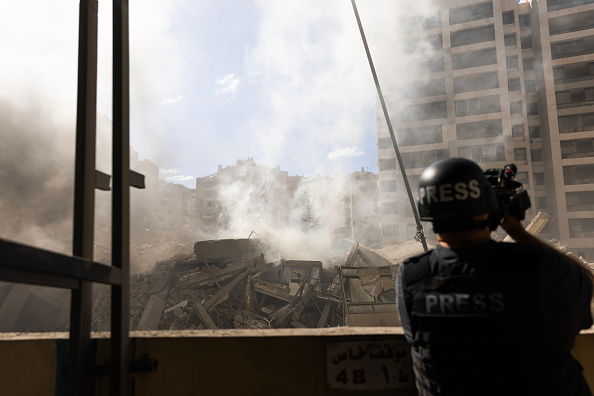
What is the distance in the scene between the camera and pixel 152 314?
1124 cm

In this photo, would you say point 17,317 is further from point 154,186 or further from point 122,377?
point 154,186

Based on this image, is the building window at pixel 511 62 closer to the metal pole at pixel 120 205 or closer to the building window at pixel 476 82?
the building window at pixel 476 82

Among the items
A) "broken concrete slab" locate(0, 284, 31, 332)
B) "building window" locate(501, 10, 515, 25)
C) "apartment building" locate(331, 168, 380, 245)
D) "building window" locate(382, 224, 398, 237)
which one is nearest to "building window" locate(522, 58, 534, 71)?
"building window" locate(501, 10, 515, 25)

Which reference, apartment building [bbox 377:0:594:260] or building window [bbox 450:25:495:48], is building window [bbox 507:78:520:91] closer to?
apartment building [bbox 377:0:594:260]

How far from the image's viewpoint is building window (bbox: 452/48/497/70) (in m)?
28.9

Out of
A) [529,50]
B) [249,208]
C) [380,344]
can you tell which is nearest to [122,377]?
[380,344]

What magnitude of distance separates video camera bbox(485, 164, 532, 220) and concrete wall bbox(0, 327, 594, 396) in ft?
2.31

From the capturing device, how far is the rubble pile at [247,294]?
10.4 metres

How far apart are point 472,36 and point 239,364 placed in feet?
116

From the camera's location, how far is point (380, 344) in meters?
1.60

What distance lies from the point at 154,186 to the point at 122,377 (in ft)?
133

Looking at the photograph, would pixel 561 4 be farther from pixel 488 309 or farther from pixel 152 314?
pixel 488 309

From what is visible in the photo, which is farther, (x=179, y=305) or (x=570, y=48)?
(x=570, y=48)

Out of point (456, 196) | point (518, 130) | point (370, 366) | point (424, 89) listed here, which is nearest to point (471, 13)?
point (424, 89)
